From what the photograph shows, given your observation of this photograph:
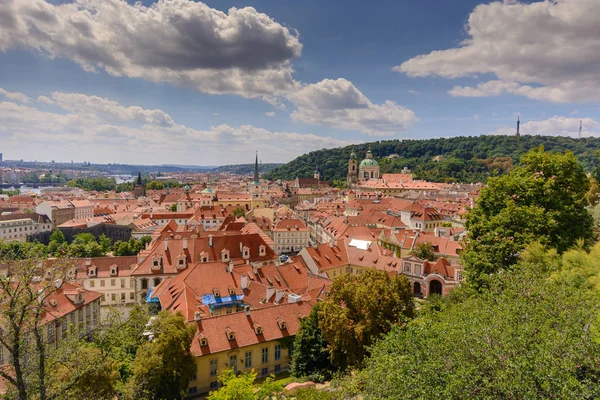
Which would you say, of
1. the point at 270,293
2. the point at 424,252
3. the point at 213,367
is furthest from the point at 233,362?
the point at 424,252

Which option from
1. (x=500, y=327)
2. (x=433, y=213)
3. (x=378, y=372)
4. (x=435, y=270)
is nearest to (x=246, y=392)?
(x=378, y=372)

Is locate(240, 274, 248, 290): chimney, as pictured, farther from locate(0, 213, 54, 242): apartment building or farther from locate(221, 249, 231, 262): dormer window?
locate(0, 213, 54, 242): apartment building

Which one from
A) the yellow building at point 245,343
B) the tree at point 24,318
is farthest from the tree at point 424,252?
the tree at point 24,318

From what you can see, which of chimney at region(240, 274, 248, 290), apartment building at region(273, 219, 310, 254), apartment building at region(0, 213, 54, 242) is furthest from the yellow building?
apartment building at region(0, 213, 54, 242)

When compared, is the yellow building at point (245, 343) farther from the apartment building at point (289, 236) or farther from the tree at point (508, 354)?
the apartment building at point (289, 236)

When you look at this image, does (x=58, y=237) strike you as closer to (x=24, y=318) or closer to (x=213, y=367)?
(x=213, y=367)
